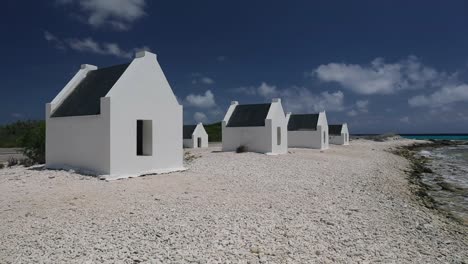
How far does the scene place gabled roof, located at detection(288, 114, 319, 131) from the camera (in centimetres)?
3558

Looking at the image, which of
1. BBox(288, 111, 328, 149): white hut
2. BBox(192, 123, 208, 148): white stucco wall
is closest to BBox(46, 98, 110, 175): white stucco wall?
BBox(192, 123, 208, 148): white stucco wall

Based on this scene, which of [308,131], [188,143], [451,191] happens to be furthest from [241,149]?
[188,143]

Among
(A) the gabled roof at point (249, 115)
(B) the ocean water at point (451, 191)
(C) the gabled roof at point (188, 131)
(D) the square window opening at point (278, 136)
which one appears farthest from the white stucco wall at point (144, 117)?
(C) the gabled roof at point (188, 131)

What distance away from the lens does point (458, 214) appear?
→ 11.0 m

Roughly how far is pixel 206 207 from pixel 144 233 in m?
2.27

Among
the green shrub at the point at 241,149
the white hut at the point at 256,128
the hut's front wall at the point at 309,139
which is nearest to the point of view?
the white hut at the point at 256,128

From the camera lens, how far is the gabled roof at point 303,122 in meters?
35.6

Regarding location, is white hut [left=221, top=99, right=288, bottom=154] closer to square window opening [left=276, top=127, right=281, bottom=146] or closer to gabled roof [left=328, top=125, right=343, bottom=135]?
square window opening [left=276, top=127, right=281, bottom=146]

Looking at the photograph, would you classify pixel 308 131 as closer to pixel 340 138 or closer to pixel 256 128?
pixel 256 128

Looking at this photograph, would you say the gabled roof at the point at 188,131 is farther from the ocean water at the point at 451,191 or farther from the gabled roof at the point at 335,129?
the ocean water at the point at 451,191

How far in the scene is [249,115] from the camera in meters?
25.8

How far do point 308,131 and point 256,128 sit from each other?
42.2 feet

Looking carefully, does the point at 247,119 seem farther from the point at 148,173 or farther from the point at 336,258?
the point at 336,258

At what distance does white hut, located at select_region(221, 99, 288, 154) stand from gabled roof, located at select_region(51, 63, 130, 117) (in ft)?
41.1
